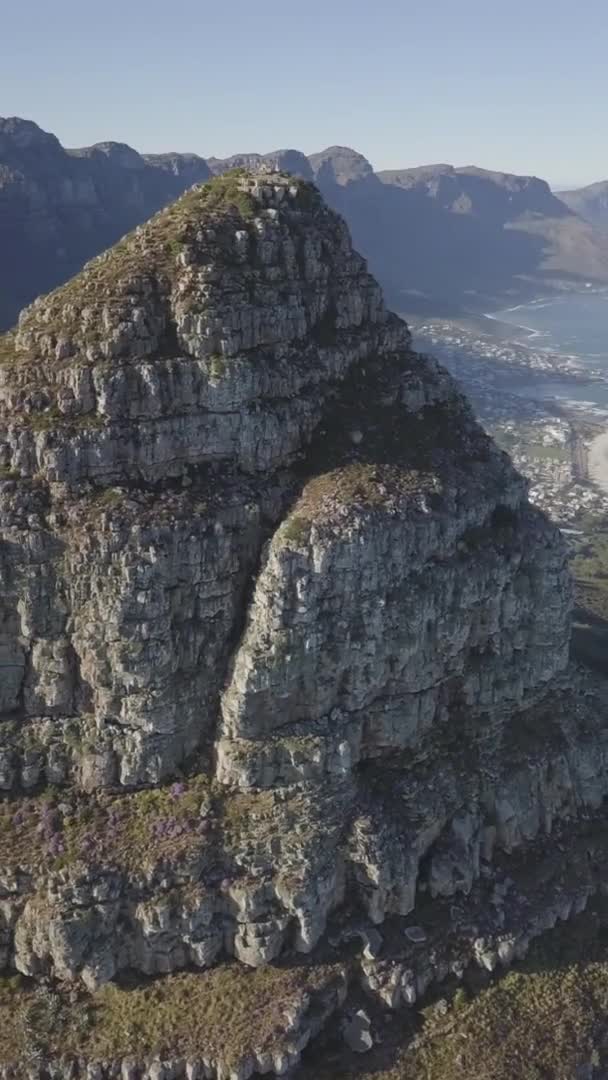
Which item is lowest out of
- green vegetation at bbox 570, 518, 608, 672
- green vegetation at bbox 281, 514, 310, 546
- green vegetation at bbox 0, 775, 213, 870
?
green vegetation at bbox 570, 518, 608, 672

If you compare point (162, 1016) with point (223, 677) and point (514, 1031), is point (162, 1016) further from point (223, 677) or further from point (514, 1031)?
point (514, 1031)

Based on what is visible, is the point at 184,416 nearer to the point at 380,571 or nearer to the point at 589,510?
the point at 380,571

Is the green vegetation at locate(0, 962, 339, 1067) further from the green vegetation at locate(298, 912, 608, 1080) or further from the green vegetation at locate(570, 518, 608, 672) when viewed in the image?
the green vegetation at locate(570, 518, 608, 672)

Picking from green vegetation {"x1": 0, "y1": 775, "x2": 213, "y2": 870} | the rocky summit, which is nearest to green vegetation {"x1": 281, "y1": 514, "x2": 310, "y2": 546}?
the rocky summit

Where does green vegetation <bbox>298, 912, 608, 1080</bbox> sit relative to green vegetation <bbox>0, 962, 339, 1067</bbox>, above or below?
below

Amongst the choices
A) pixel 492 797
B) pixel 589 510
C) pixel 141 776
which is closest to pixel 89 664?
pixel 141 776

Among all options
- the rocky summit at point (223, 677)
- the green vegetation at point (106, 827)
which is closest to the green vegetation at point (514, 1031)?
the rocky summit at point (223, 677)

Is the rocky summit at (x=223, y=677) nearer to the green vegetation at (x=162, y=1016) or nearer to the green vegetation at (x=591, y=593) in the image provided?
the green vegetation at (x=162, y=1016)

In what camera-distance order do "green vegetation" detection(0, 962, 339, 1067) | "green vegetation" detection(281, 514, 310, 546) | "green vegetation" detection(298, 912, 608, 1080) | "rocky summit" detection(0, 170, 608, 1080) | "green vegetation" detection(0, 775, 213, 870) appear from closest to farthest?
"green vegetation" detection(0, 962, 339, 1067) < "green vegetation" detection(298, 912, 608, 1080) < "rocky summit" detection(0, 170, 608, 1080) < "green vegetation" detection(0, 775, 213, 870) < "green vegetation" detection(281, 514, 310, 546)
